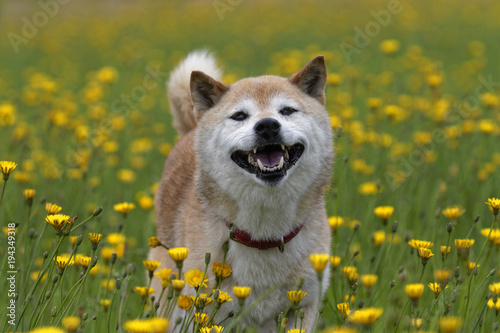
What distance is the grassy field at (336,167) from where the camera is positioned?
3.03 meters

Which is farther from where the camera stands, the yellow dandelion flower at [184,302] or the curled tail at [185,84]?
the curled tail at [185,84]

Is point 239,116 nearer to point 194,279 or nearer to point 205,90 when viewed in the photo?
point 205,90

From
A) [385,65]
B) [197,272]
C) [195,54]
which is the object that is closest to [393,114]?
[195,54]

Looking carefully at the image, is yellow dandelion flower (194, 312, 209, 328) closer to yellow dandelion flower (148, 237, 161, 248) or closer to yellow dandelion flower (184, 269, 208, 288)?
yellow dandelion flower (184, 269, 208, 288)

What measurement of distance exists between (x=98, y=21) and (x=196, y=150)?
48.5 ft

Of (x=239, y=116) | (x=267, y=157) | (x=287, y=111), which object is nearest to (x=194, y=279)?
(x=267, y=157)

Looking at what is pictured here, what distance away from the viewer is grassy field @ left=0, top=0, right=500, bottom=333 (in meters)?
3.03

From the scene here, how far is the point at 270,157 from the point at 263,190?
0.18 meters

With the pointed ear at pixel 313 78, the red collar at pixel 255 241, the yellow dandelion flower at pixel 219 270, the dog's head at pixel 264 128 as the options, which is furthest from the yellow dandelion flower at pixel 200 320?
the pointed ear at pixel 313 78

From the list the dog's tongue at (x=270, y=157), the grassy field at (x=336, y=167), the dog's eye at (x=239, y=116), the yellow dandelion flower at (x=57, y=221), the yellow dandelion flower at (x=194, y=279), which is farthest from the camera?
the dog's eye at (x=239, y=116)

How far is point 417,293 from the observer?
242 centimetres

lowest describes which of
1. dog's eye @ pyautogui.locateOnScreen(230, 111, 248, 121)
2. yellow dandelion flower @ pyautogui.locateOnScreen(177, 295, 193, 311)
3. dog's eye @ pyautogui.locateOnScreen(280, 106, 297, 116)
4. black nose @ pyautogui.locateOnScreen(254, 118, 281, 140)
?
yellow dandelion flower @ pyautogui.locateOnScreen(177, 295, 193, 311)

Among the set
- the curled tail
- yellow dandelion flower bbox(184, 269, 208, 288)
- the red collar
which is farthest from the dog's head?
the curled tail

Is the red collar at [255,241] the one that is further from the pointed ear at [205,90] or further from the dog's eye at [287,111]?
the pointed ear at [205,90]
